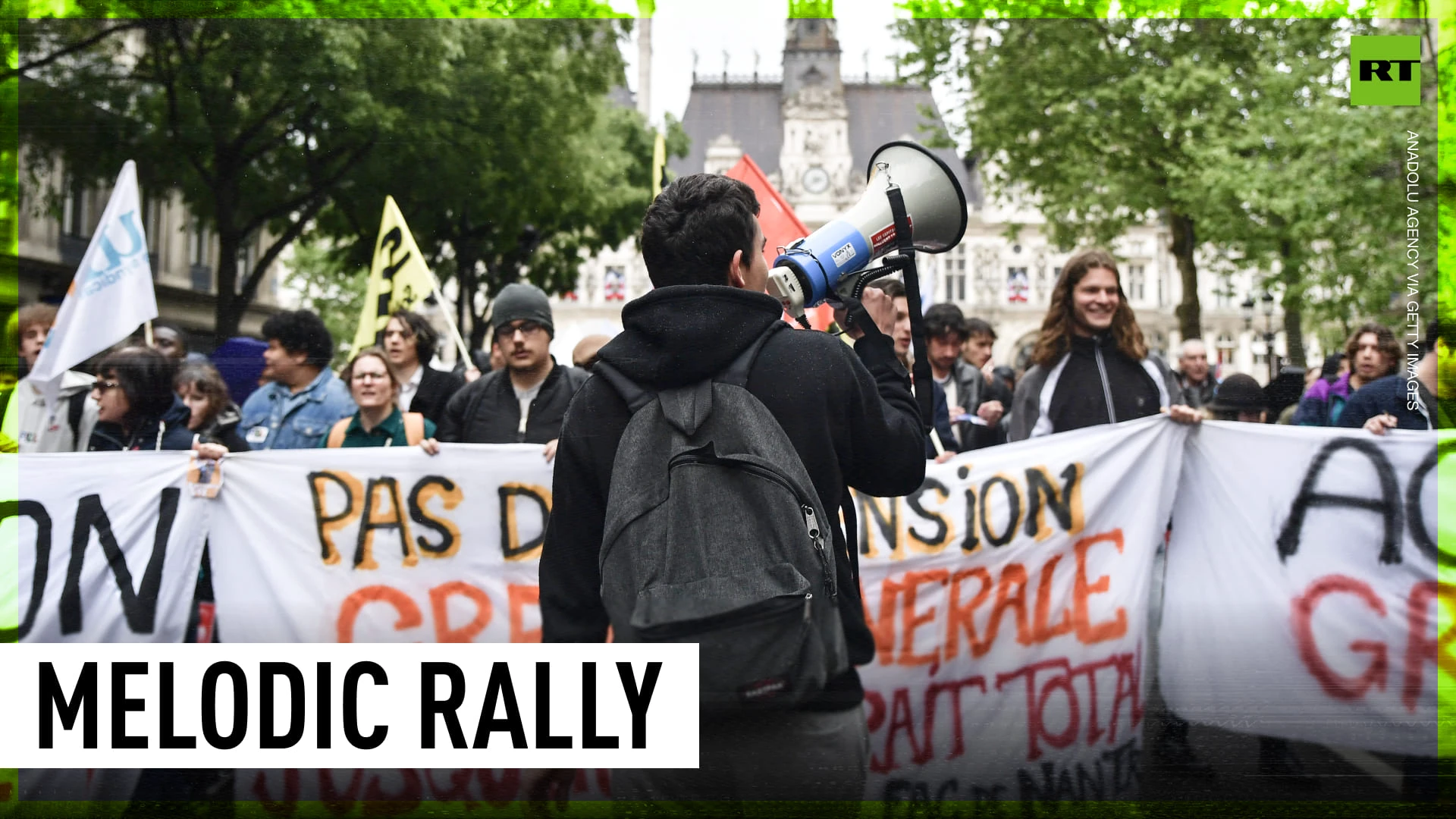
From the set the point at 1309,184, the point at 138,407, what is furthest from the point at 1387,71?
the point at 1309,184

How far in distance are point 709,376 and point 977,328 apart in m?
5.04

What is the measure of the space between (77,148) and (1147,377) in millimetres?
4638

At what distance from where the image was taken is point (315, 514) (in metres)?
4.84

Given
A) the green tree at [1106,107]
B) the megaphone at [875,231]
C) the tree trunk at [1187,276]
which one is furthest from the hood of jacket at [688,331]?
the tree trunk at [1187,276]

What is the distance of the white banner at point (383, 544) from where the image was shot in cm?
473

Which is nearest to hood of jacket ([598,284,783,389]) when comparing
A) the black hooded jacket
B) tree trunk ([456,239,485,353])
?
the black hooded jacket

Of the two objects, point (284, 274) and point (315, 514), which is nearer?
point (315, 514)

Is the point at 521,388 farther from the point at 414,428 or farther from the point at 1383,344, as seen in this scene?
the point at 1383,344

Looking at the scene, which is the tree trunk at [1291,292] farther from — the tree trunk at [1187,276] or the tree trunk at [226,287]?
the tree trunk at [226,287]

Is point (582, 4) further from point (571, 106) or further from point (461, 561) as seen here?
point (461, 561)

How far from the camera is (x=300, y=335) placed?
5.37 meters

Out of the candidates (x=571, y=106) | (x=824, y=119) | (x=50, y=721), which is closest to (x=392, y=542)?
(x=50, y=721)

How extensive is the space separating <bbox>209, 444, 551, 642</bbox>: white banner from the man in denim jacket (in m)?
0.41

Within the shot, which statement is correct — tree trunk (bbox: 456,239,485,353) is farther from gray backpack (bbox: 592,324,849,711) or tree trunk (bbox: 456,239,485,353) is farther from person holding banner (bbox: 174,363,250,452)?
gray backpack (bbox: 592,324,849,711)
